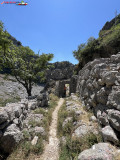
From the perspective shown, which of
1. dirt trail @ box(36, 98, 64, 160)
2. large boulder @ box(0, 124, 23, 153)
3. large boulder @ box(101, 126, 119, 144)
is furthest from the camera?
dirt trail @ box(36, 98, 64, 160)

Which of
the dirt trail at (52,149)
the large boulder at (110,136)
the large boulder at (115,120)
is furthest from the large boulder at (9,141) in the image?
the large boulder at (115,120)

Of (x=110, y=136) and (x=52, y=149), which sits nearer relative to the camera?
(x=110, y=136)

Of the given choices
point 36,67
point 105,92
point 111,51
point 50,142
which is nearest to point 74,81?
point 36,67

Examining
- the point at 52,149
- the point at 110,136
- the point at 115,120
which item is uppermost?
the point at 115,120

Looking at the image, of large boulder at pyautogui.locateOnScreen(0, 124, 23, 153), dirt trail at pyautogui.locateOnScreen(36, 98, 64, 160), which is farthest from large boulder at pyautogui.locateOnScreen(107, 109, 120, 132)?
large boulder at pyautogui.locateOnScreen(0, 124, 23, 153)

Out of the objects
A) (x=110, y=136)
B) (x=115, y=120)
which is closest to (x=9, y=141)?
(x=110, y=136)

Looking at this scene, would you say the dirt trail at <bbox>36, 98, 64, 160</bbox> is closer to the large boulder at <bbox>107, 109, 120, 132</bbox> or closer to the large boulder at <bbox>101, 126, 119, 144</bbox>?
the large boulder at <bbox>101, 126, 119, 144</bbox>

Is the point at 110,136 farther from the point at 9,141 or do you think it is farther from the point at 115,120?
the point at 9,141

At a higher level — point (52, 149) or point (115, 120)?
point (115, 120)

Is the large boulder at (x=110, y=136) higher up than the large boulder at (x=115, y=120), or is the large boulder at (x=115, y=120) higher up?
the large boulder at (x=115, y=120)

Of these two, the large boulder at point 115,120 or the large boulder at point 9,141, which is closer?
the large boulder at point 115,120

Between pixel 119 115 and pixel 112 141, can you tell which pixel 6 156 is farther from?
pixel 119 115

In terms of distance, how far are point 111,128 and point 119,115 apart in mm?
591

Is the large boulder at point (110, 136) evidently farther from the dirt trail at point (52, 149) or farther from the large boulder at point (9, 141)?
the large boulder at point (9, 141)
